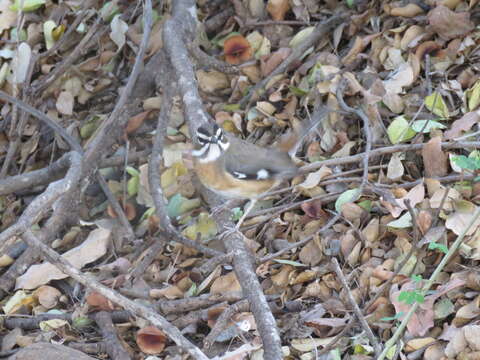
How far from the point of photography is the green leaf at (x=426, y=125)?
4.43 meters

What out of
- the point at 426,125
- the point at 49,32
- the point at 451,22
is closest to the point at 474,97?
the point at 426,125

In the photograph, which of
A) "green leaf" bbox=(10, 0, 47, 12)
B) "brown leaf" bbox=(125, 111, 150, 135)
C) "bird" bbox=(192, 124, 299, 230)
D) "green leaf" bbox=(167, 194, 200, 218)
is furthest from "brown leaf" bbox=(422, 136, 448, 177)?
"green leaf" bbox=(10, 0, 47, 12)

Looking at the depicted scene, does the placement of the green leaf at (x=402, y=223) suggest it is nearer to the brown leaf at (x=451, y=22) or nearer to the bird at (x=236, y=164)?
the bird at (x=236, y=164)

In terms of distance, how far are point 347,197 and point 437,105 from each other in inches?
32.8

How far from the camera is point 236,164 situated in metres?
4.50

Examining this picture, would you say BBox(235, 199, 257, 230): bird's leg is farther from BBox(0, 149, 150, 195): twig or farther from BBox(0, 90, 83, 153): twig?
BBox(0, 90, 83, 153): twig

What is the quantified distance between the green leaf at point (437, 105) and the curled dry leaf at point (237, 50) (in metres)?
1.55

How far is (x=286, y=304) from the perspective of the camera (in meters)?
4.05

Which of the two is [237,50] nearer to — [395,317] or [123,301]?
[123,301]

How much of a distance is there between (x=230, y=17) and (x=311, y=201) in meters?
2.11

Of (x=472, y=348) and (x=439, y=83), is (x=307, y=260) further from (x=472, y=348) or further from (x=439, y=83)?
(x=439, y=83)

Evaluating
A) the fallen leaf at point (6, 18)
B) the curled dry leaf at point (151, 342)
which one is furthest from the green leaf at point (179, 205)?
the fallen leaf at point (6, 18)

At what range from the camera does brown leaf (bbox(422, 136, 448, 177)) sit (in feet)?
13.9

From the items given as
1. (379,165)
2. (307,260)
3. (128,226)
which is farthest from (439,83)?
(128,226)
